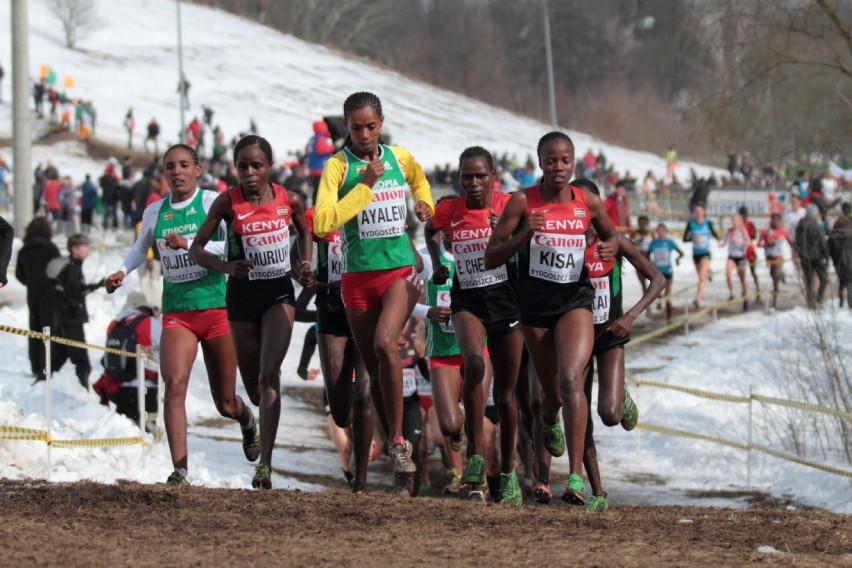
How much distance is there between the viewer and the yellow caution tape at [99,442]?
40.5 ft

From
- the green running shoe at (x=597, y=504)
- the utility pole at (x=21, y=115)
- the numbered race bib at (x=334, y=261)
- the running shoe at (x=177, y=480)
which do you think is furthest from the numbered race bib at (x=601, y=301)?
the utility pole at (x=21, y=115)

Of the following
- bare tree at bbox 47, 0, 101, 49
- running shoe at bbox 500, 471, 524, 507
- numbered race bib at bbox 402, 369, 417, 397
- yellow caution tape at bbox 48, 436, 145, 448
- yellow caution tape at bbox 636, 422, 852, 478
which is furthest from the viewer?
bare tree at bbox 47, 0, 101, 49

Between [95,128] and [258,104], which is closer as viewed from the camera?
[95,128]

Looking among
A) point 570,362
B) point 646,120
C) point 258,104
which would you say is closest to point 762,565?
point 570,362

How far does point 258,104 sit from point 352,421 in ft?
222

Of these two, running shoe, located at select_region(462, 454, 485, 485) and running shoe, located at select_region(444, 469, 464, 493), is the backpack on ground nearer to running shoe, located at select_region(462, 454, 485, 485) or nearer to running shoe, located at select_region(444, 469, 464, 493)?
running shoe, located at select_region(444, 469, 464, 493)

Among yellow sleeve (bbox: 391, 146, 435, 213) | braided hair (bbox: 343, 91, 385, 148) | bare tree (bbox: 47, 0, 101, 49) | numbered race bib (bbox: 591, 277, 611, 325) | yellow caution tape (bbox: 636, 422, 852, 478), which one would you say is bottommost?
yellow caution tape (bbox: 636, 422, 852, 478)

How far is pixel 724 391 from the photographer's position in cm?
1991

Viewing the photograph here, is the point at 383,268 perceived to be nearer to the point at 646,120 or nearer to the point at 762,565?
the point at 762,565

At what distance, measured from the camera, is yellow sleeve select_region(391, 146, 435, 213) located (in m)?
9.04

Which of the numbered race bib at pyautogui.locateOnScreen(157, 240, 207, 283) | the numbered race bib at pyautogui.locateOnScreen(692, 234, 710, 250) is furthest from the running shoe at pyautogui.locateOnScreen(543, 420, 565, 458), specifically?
the numbered race bib at pyautogui.locateOnScreen(692, 234, 710, 250)

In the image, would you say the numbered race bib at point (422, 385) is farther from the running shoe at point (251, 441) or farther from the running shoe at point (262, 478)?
the running shoe at point (262, 478)

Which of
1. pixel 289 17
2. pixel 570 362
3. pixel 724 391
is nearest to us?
pixel 570 362

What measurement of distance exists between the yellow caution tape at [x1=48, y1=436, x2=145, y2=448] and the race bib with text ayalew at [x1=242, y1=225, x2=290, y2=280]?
11.5 ft
